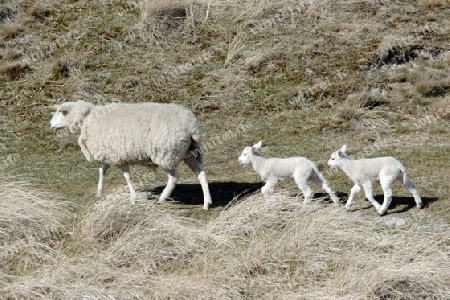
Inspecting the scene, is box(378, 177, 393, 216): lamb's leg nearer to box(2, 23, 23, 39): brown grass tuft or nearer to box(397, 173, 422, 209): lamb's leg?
box(397, 173, 422, 209): lamb's leg

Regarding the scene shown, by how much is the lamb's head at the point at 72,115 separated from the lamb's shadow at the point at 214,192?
1750 millimetres

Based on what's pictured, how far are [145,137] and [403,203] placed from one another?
4.23 metres

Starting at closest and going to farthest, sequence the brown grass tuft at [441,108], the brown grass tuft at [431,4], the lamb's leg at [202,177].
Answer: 1. the lamb's leg at [202,177]
2. the brown grass tuft at [441,108]
3. the brown grass tuft at [431,4]

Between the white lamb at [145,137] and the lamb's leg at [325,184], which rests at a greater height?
the white lamb at [145,137]

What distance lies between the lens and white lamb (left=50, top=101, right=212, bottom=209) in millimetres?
10227

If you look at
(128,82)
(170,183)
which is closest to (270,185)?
(170,183)

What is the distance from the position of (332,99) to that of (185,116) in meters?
6.83

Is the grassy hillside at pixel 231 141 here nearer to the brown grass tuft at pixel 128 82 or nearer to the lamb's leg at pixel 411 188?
the brown grass tuft at pixel 128 82

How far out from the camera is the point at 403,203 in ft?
33.6

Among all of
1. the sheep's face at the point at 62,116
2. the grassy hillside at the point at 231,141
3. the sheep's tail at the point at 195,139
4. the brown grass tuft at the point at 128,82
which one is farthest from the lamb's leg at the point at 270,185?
the brown grass tuft at the point at 128,82

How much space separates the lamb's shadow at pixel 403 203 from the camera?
999 cm

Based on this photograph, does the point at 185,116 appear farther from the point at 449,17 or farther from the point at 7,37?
the point at 449,17

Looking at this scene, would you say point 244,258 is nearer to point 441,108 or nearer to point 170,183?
point 170,183

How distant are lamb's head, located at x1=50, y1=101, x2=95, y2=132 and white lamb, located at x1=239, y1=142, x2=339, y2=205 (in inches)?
125
